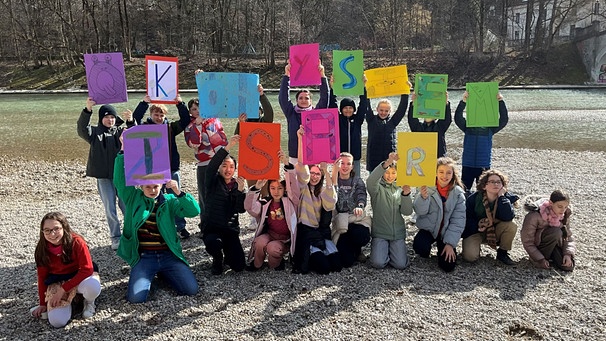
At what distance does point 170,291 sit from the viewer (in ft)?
17.5

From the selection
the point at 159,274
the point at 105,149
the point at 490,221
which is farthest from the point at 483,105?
the point at 105,149

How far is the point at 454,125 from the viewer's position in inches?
832

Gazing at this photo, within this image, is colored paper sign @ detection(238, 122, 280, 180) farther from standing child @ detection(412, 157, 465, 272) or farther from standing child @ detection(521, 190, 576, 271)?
standing child @ detection(521, 190, 576, 271)

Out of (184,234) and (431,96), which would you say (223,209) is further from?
(431,96)

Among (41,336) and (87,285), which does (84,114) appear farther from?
(41,336)

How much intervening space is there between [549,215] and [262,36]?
48279mm

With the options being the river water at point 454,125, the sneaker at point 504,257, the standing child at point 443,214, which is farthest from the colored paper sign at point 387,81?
the river water at point 454,125

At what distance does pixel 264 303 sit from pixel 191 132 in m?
2.94

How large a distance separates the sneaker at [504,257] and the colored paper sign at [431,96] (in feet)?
7.13

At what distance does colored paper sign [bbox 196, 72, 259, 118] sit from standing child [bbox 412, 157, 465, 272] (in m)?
2.48

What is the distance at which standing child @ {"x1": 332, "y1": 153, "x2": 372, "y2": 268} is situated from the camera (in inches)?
238

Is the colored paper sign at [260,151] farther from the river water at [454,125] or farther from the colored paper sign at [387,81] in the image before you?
the river water at [454,125]

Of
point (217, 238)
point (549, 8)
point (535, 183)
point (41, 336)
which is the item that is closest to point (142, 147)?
point (217, 238)

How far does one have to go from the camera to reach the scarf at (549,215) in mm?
5879
